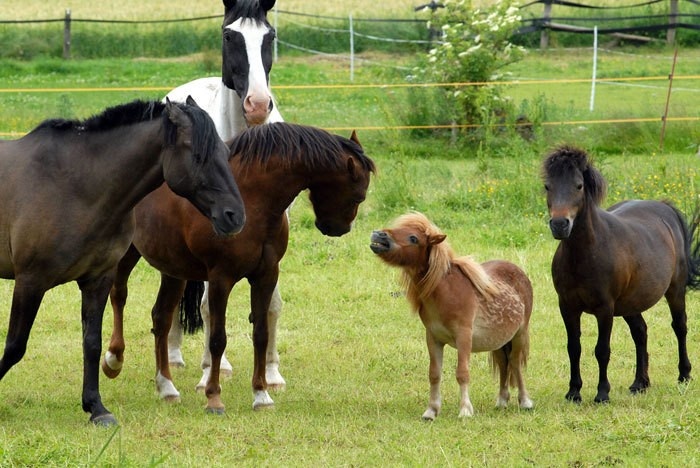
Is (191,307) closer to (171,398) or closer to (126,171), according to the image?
(171,398)

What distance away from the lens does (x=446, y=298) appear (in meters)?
6.20

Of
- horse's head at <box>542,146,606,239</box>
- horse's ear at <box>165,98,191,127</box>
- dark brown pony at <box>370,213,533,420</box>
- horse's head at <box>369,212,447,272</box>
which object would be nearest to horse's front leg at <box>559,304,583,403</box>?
dark brown pony at <box>370,213,533,420</box>

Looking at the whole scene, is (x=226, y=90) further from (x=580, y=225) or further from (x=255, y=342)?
(x=580, y=225)

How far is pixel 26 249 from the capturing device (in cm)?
584

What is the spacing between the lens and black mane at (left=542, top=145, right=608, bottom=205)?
6.35 meters

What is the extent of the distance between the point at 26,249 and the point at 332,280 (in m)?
4.47

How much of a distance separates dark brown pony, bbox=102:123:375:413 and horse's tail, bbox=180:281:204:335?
1.17 metres

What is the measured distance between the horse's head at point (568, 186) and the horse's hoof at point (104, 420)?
2.75 metres

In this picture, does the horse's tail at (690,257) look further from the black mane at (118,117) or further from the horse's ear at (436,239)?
the black mane at (118,117)

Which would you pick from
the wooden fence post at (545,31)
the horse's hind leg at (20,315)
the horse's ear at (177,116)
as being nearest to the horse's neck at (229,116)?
the horse's ear at (177,116)

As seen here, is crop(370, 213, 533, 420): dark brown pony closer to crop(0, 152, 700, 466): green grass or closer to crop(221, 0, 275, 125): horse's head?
crop(0, 152, 700, 466): green grass

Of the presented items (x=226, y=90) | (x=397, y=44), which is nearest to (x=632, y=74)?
(x=397, y=44)

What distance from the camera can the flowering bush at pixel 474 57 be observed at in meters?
16.5

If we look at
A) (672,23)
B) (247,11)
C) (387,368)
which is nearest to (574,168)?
(387,368)
